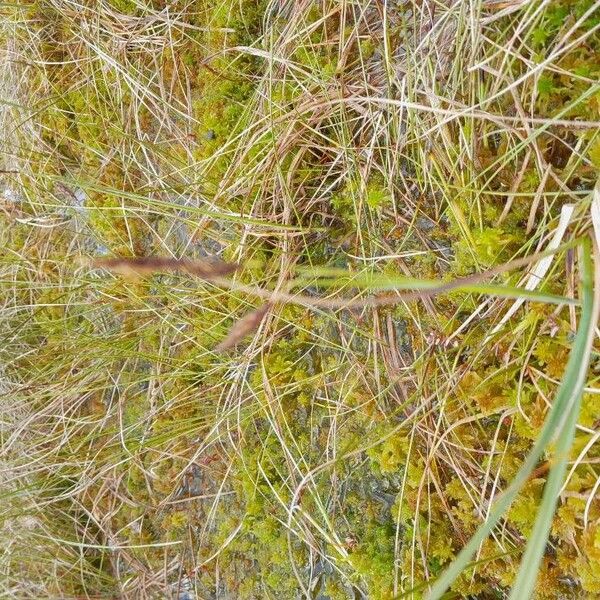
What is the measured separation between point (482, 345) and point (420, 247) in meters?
0.30

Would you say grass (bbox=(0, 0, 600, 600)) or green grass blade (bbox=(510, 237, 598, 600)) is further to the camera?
grass (bbox=(0, 0, 600, 600))

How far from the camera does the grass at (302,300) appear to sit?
4.09ft

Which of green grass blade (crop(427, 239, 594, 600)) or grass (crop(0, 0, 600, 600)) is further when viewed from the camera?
grass (crop(0, 0, 600, 600))

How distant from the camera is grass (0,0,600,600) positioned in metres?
1.25

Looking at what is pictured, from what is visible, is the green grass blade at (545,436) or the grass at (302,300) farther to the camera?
the grass at (302,300)

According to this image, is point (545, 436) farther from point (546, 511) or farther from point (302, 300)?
point (302, 300)

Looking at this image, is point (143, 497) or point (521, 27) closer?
point (521, 27)

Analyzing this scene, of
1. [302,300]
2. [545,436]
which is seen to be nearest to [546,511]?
[545,436]

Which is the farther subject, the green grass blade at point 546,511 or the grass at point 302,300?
the grass at point 302,300

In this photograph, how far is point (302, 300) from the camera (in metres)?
1.13

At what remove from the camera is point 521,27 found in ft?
4.07

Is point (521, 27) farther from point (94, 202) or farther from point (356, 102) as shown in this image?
point (94, 202)

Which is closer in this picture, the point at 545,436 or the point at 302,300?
the point at 545,436

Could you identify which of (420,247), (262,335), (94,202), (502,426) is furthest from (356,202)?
(94,202)
